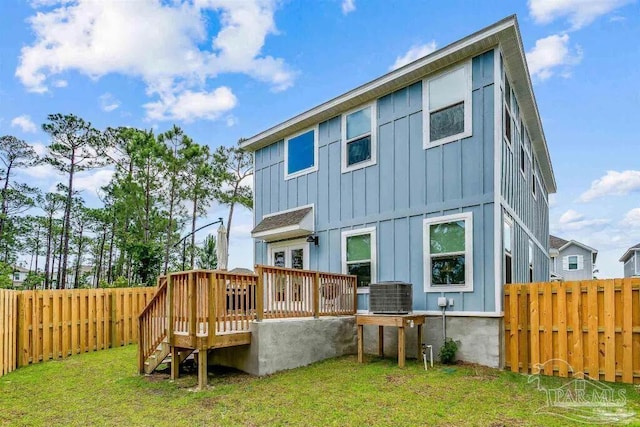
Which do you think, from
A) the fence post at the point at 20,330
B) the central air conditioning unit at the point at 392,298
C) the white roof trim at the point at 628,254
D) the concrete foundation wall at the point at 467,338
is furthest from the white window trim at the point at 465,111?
the white roof trim at the point at 628,254

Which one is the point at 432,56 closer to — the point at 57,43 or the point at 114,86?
the point at 57,43

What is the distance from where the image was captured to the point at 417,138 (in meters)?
8.62

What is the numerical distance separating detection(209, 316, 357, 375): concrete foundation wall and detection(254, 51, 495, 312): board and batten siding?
1.20m

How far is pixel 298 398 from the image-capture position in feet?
18.5

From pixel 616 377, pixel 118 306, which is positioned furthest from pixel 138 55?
pixel 616 377

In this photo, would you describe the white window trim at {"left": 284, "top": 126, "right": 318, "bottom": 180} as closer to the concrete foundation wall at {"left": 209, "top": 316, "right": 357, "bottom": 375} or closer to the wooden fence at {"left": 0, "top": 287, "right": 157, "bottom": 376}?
the concrete foundation wall at {"left": 209, "top": 316, "right": 357, "bottom": 375}

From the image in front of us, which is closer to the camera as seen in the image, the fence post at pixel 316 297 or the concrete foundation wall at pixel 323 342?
the concrete foundation wall at pixel 323 342

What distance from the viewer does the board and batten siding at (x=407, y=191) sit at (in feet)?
24.8

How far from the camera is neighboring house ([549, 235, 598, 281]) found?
1182 inches

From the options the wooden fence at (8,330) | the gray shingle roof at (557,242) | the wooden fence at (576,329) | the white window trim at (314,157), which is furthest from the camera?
the gray shingle roof at (557,242)

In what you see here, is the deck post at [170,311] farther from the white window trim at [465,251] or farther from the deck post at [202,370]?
the white window trim at [465,251]

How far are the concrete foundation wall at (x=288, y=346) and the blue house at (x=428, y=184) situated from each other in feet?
3.98

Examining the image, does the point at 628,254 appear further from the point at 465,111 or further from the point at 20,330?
the point at 20,330

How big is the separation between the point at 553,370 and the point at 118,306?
33.0ft
